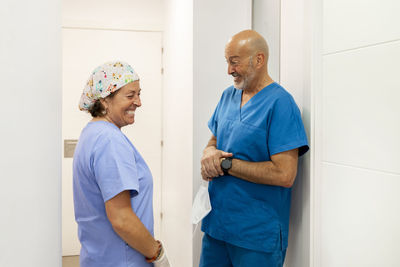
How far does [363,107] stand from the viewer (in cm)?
78

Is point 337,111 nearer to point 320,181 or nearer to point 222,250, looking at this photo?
point 320,181

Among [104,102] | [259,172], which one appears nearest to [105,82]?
[104,102]

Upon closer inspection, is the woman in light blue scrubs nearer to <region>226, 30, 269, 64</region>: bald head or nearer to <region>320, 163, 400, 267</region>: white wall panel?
<region>226, 30, 269, 64</region>: bald head

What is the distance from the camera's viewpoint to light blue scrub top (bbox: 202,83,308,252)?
1.18m

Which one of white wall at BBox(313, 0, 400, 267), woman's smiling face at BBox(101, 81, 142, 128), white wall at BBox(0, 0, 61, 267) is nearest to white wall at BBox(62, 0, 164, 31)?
woman's smiling face at BBox(101, 81, 142, 128)

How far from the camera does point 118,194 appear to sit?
1.01 meters

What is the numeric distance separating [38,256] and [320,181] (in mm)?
812

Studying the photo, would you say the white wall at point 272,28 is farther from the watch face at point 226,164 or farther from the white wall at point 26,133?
the white wall at point 26,133

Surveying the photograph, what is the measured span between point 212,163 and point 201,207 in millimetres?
215

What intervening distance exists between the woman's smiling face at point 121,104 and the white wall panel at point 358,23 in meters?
0.69

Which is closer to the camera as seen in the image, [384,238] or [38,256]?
[38,256]

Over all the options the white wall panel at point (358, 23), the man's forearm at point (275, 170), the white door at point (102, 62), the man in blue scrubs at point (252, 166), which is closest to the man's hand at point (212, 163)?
the man in blue scrubs at point (252, 166)

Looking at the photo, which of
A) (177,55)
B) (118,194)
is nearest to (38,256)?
(118,194)

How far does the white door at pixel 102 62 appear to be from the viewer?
10.0 feet
